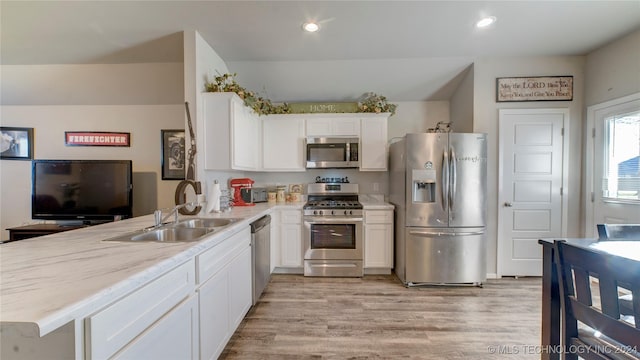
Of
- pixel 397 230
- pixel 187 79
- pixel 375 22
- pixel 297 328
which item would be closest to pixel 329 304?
pixel 297 328

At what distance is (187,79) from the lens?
2.66 m

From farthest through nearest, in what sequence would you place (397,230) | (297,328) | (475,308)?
1. (397,230)
2. (475,308)
3. (297,328)

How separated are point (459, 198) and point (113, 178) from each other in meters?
4.45

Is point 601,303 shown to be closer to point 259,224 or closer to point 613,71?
point 259,224

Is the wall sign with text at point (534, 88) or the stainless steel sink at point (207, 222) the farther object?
the wall sign with text at point (534, 88)

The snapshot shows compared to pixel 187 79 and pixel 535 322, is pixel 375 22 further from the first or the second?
pixel 535 322

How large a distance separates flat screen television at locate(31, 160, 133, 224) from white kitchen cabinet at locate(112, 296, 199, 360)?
8.95 feet

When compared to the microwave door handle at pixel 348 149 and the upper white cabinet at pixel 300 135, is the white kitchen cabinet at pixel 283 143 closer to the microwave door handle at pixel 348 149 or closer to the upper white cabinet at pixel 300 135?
the upper white cabinet at pixel 300 135

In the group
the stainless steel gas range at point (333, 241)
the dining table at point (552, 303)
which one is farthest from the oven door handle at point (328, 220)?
the dining table at point (552, 303)

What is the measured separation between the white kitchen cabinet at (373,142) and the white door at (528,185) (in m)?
1.48

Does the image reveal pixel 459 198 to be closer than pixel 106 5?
No

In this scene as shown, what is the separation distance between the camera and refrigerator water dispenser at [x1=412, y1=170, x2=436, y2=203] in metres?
3.05

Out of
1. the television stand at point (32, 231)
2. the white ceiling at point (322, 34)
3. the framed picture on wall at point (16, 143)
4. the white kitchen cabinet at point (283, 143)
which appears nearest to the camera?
the white ceiling at point (322, 34)

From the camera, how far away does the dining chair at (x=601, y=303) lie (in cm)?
84
